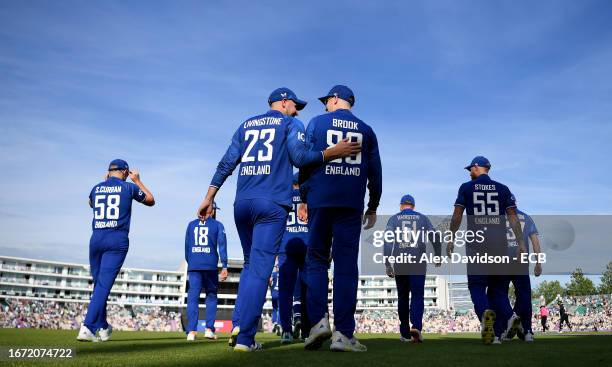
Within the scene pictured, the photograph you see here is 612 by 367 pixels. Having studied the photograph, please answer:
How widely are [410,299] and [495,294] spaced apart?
1.68m

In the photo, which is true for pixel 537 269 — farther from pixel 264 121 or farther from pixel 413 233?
pixel 264 121

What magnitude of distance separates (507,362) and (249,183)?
2.97 meters

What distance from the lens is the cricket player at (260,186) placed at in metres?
4.79

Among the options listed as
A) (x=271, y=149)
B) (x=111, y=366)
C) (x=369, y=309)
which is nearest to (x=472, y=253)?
(x=271, y=149)

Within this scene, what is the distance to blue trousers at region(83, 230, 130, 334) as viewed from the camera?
7.38 metres

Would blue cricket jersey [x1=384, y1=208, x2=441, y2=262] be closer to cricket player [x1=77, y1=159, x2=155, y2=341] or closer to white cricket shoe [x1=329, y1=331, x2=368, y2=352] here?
white cricket shoe [x1=329, y1=331, x2=368, y2=352]

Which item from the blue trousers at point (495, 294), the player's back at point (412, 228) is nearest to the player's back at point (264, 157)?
the blue trousers at point (495, 294)

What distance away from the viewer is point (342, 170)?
16.5 ft

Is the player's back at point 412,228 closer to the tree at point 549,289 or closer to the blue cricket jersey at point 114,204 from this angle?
the blue cricket jersey at point 114,204

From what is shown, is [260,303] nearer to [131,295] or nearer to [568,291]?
[568,291]

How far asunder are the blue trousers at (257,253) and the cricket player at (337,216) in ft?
1.38

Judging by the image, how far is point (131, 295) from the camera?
128m

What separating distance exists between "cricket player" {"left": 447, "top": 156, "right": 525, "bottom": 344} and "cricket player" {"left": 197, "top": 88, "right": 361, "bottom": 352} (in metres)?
3.51

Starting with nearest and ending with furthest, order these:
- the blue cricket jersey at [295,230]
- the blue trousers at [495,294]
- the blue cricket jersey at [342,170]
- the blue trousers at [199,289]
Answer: the blue cricket jersey at [342,170] < the blue trousers at [495,294] < the blue cricket jersey at [295,230] < the blue trousers at [199,289]
